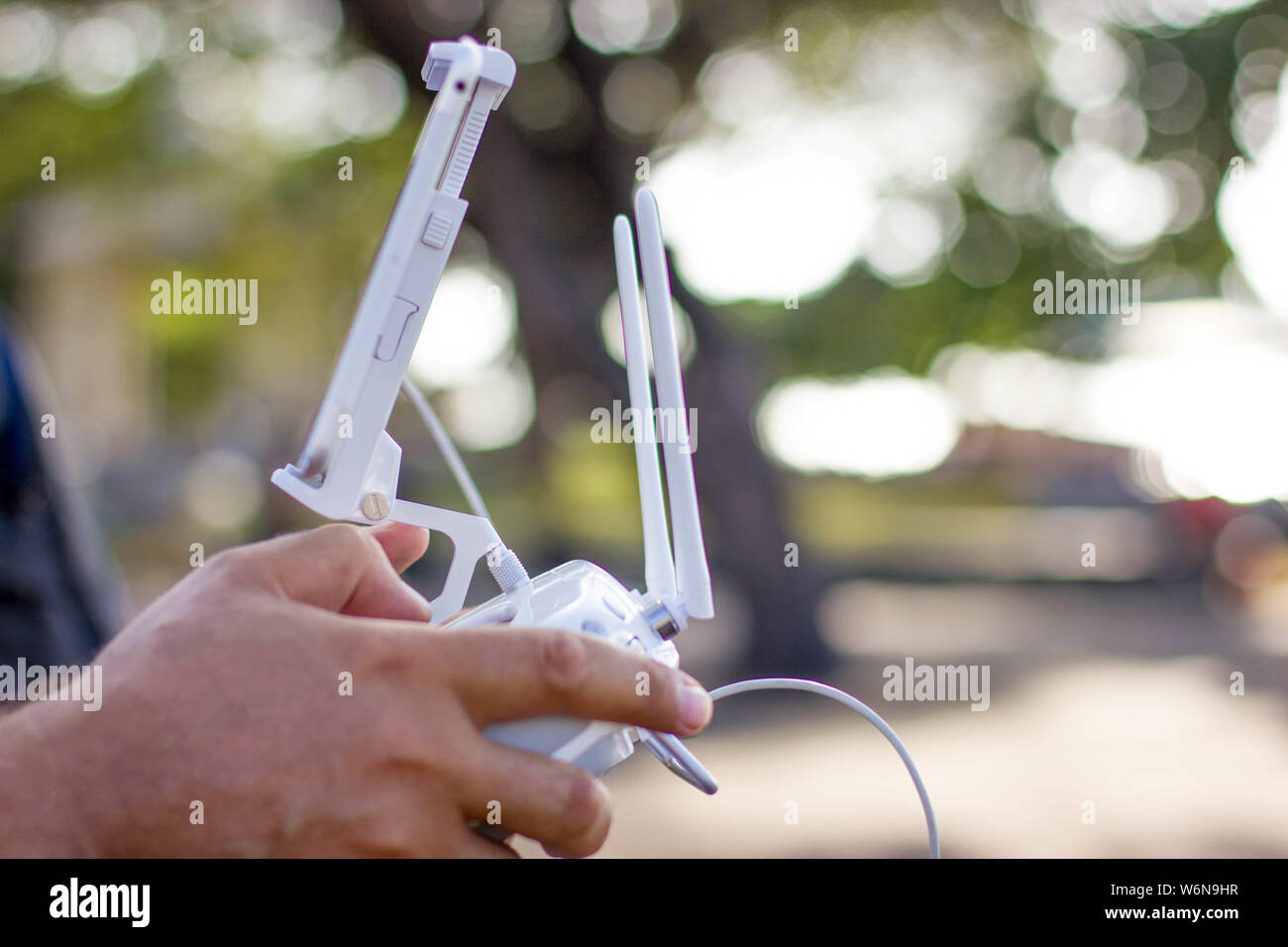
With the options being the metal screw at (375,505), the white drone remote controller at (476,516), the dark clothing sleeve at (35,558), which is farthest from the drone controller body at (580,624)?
the dark clothing sleeve at (35,558)

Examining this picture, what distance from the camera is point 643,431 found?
1.08m

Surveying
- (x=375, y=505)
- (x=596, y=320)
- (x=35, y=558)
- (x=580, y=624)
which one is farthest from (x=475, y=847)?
(x=596, y=320)

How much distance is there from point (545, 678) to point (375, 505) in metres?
0.26

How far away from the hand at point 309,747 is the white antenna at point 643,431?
0.21 m

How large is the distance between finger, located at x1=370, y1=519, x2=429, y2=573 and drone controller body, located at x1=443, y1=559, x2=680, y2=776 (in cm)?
10

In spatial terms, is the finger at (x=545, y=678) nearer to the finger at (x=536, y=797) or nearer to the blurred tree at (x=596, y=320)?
the finger at (x=536, y=797)

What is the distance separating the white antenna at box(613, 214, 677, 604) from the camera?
1.08m

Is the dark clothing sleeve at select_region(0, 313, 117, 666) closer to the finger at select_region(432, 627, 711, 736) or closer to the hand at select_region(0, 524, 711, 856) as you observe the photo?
the hand at select_region(0, 524, 711, 856)

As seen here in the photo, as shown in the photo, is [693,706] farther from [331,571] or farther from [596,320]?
[596,320]

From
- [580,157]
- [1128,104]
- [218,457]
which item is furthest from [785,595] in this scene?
[218,457]

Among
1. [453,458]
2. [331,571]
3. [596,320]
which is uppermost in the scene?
[596,320]

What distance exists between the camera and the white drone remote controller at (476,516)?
949 mm
